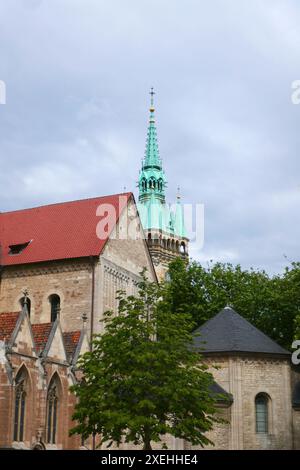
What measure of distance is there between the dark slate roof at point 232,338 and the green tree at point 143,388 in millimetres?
9968

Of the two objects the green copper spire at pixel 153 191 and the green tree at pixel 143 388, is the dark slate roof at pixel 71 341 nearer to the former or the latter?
the green tree at pixel 143 388

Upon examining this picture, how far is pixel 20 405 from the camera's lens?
2994cm

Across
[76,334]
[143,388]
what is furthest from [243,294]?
[143,388]

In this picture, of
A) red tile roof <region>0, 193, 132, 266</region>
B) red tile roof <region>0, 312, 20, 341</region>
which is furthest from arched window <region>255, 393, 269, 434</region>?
red tile roof <region>0, 312, 20, 341</region>

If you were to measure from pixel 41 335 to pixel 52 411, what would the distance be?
3.42m

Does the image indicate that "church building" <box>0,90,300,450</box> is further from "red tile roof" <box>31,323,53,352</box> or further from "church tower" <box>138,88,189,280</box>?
"church tower" <box>138,88,189,280</box>

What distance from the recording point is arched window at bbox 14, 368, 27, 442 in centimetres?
2961

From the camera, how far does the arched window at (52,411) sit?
31734mm

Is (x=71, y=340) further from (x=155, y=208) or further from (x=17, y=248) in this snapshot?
(x=155, y=208)

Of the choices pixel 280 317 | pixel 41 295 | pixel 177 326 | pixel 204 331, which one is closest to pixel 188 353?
pixel 177 326

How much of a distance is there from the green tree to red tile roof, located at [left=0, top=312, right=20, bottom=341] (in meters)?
3.93

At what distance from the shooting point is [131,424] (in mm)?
24750

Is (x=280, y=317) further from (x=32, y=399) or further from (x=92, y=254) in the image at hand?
(x=32, y=399)

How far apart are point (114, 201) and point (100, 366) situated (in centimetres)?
1805
